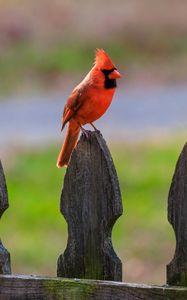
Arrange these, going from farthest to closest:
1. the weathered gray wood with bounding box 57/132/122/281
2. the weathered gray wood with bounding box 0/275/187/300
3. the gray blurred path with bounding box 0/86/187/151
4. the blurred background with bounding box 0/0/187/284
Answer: the gray blurred path with bounding box 0/86/187/151 < the blurred background with bounding box 0/0/187/284 < the weathered gray wood with bounding box 57/132/122/281 < the weathered gray wood with bounding box 0/275/187/300

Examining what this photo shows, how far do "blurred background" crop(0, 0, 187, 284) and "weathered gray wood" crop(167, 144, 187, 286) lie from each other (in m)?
2.91

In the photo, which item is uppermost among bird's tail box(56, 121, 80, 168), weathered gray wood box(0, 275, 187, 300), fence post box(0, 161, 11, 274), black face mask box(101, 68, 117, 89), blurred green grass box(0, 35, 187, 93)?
blurred green grass box(0, 35, 187, 93)

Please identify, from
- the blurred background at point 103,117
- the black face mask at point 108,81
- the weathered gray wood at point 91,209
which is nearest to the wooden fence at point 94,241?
the weathered gray wood at point 91,209

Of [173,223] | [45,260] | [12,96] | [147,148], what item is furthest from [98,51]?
[12,96]

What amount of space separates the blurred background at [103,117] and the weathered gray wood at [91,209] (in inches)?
110

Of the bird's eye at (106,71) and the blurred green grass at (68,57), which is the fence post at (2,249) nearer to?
the bird's eye at (106,71)

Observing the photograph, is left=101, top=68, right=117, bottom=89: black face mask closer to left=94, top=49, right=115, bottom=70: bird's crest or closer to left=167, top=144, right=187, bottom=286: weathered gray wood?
left=94, top=49, right=115, bottom=70: bird's crest

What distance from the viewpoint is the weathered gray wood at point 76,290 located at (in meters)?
3.10

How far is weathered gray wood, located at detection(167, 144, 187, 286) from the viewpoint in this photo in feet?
10.3

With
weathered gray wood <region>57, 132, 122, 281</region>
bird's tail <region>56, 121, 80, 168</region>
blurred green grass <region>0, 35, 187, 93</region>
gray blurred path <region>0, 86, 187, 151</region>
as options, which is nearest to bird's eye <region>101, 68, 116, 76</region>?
bird's tail <region>56, 121, 80, 168</region>

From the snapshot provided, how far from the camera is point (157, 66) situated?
16391 mm

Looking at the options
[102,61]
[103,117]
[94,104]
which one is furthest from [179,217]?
[103,117]

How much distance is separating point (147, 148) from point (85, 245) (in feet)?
22.1

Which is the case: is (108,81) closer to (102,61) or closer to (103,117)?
(102,61)
